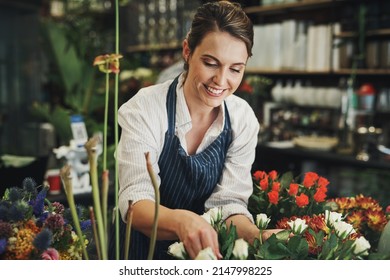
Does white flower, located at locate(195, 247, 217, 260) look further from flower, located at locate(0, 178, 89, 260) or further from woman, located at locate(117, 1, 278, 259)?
flower, located at locate(0, 178, 89, 260)

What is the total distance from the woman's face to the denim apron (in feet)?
0.42

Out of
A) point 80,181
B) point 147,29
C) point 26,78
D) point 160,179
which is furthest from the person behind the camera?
point 26,78

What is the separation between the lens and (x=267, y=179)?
1.15 metres

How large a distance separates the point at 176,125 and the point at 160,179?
0.11 metres

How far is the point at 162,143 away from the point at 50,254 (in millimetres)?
347

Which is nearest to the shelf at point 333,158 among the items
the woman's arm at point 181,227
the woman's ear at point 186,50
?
the woman's ear at point 186,50

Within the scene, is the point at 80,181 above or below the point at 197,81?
below

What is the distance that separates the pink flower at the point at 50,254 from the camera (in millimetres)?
798

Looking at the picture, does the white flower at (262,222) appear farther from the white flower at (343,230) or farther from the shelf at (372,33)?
the shelf at (372,33)

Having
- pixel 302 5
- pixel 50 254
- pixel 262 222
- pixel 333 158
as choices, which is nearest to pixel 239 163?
pixel 262 222

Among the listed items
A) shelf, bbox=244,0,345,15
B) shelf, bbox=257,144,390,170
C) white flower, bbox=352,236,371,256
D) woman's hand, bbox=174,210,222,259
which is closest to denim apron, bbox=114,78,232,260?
woman's hand, bbox=174,210,222,259

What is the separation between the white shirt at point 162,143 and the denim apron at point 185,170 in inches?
0.4
